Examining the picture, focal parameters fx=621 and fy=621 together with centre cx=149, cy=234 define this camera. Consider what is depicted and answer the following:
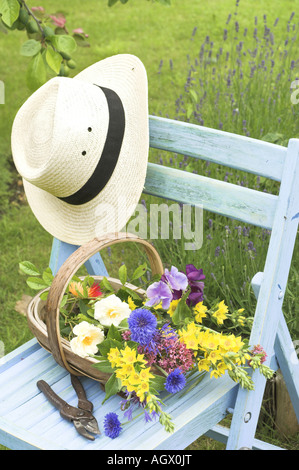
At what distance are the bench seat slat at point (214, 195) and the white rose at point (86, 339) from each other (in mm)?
475

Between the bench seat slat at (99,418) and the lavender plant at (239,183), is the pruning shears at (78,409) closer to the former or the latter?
the bench seat slat at (99,418)

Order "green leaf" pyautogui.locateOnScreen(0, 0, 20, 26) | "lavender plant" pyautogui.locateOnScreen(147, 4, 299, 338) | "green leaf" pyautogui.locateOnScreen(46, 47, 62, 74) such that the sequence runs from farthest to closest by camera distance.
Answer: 1. "lavender plant" pyautogui.locateOnScreen(147, 4, 299, 338)
2. "green leaf" pyautogui.locateOnScreen(46, 47, 62, 74)
3. "green leaf" pyautogui.locateOnScreen(0, 0, 20, 26)

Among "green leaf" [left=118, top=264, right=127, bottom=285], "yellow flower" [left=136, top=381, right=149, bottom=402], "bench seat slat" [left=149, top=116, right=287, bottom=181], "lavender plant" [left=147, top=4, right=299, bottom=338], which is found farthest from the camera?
"lavender plant" [left=147, top=4, right=299, bottom=338]

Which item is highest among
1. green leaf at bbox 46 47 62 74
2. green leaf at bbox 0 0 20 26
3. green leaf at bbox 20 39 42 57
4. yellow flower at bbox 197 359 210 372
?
green leaf at bbox 0 0 20 26

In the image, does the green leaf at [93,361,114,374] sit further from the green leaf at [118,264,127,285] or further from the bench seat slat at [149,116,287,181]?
the bench seat slat at [149,116,287,181]

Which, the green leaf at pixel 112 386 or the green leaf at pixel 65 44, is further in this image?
the green leaf at pixel 65 44

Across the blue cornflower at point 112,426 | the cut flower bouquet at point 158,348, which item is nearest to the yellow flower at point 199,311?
the cut flower bouquet at point 158,348

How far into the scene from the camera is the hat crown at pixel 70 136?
1786 mm

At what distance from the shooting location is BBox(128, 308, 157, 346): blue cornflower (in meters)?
1.44

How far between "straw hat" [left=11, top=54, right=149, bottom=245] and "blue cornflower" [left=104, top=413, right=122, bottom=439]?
603 millimetres

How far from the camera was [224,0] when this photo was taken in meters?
5.89

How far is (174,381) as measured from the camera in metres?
1.47

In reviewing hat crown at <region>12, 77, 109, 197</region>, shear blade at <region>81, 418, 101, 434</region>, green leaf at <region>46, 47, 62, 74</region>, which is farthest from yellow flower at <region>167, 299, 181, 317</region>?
green leaf at <region>46, 47, 62, 74</region>
